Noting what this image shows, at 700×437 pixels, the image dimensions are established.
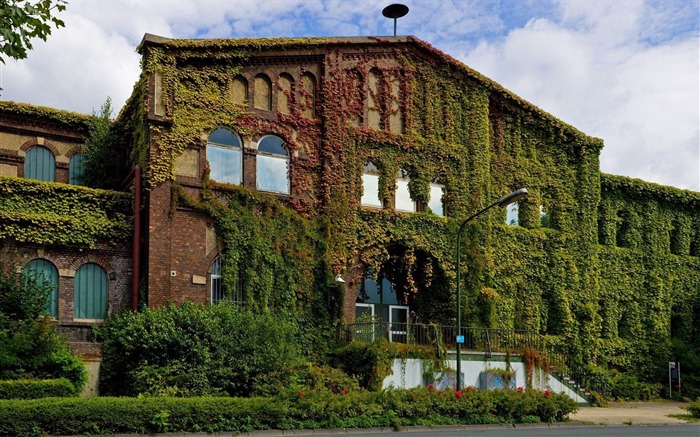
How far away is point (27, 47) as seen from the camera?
44.0ft

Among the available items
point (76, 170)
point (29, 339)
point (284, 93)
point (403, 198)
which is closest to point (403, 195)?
point (403, 198)

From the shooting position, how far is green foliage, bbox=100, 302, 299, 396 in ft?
74.3

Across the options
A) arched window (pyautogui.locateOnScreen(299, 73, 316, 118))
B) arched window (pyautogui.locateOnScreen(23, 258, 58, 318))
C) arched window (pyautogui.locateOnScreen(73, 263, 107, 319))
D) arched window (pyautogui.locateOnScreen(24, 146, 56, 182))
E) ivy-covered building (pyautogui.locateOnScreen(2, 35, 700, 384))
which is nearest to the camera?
arched window (pyautogui.locateOnScreen(23, 258, 58, 318))

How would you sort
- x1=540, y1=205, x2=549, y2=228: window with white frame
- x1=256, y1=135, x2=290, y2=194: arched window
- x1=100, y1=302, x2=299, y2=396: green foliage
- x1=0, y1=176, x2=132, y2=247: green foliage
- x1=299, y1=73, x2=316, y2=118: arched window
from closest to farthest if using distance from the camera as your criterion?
1. x1=100, y1=302, x2=299, y2=396: green foliage
2. x1=0, y1=176, x2=132, y2=247: green foliage
3. x1=256, y1=135, x2=290, y2=194: arched window
4. x1=299, y1=73, x2=316, y2=118: arched window
5. x1=540, y1=205, x2=549, y2=228: window with white frame

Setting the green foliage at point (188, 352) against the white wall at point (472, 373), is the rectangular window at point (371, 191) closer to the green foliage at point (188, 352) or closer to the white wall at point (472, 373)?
the white wall at point (472, 373)

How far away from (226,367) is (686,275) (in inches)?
1112

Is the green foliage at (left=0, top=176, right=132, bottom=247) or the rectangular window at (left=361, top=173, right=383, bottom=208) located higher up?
the rectangular window at (left=361, top=173, right=383, bottom=208)

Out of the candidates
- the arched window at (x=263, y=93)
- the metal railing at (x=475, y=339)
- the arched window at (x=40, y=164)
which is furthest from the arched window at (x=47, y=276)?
the metal railing at (x=475, y=339)

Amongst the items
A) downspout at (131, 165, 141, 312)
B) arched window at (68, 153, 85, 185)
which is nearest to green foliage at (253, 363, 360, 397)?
downspout at (131, 165, 141, 312)

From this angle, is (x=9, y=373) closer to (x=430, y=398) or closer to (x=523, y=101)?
(x=430, y=398)

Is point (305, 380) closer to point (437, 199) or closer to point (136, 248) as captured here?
point (136, 248)

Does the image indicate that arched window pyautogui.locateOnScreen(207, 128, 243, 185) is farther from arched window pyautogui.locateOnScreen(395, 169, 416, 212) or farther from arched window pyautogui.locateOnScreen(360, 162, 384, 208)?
arched window pyautogui.locateOnScreen(395, 169, 416, 212)

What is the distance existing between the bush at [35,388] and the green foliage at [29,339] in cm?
105

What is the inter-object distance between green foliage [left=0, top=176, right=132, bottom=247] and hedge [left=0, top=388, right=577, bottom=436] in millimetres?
8155
